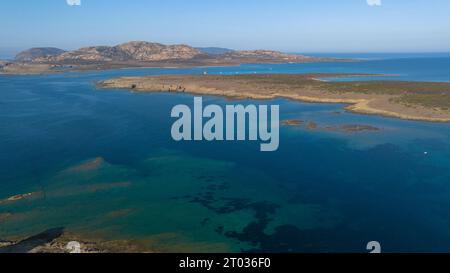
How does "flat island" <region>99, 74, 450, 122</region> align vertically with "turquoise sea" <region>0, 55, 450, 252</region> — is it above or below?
above

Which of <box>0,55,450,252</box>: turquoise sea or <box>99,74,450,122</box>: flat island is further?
<box>99,74,450,122</box>: flat island

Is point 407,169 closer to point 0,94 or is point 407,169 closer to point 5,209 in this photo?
point 5,209

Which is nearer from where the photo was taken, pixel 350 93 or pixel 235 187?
pixel 235 187

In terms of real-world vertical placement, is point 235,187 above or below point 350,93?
below

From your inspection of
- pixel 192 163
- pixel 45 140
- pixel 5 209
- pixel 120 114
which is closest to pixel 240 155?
pixel 192 163
